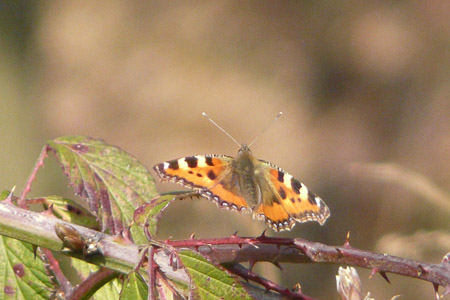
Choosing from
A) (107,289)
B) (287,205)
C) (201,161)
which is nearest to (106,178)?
(107,289)

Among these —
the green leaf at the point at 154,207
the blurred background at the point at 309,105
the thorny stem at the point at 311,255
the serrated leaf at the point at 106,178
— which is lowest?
the thorny stem at the point at 311,255

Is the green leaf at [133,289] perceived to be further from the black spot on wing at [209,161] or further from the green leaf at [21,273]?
the black spot on wing at [209,161]

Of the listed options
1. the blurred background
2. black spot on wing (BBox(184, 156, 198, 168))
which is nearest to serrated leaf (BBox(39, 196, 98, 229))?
black spot on wing (BBox(184, 156, 198, 168))

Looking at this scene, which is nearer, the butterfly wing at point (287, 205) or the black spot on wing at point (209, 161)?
the butterfly wing at point (287, 205)

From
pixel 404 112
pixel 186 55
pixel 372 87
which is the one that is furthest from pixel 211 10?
pixel 404 112

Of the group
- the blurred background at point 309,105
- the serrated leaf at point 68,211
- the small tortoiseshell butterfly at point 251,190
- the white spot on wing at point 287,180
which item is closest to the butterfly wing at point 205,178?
the small tortoiseshell butterfly at point 251,190

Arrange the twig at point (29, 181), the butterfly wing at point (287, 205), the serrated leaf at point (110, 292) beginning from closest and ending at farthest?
1. the twig at point (29, 181)
2. the serrated leaf at point (110, 292)
3. the butterfly wing at point (287, 205)

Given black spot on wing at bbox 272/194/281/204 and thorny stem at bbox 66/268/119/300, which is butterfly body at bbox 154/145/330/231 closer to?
black spot on wing at bbox 272/194/281/204
